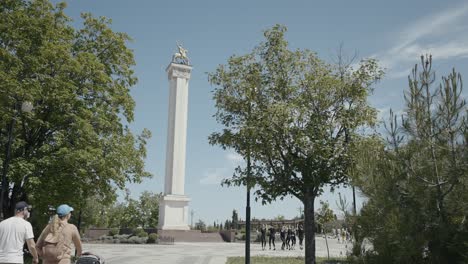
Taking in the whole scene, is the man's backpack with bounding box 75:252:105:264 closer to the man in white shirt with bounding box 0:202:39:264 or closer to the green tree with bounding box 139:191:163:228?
the man in white shirt with bounding box 0:202:39:264

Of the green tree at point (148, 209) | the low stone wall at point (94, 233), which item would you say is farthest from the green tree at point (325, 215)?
the green tree at point (148, 209)

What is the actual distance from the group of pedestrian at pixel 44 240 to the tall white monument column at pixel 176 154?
3728cm

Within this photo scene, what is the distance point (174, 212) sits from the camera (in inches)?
1738

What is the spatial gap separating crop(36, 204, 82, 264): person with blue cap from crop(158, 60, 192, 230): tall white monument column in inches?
1468

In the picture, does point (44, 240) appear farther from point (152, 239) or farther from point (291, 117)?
point (152, 239)

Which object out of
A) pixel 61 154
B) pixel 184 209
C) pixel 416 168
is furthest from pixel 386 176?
pixel 184 209

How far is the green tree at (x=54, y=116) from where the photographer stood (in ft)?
55.3

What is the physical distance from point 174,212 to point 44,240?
37872 millimetres

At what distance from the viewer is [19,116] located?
17.4m

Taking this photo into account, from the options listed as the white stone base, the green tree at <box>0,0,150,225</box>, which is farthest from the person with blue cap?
the white stone base

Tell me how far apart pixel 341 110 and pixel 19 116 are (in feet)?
41.4

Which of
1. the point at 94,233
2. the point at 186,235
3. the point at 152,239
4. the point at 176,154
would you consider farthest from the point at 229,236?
the point at 94,233

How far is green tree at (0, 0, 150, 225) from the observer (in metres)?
16.8

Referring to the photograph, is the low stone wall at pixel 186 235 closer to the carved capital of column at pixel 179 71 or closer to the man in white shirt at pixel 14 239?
the carved capital of column at pixel 179 71
